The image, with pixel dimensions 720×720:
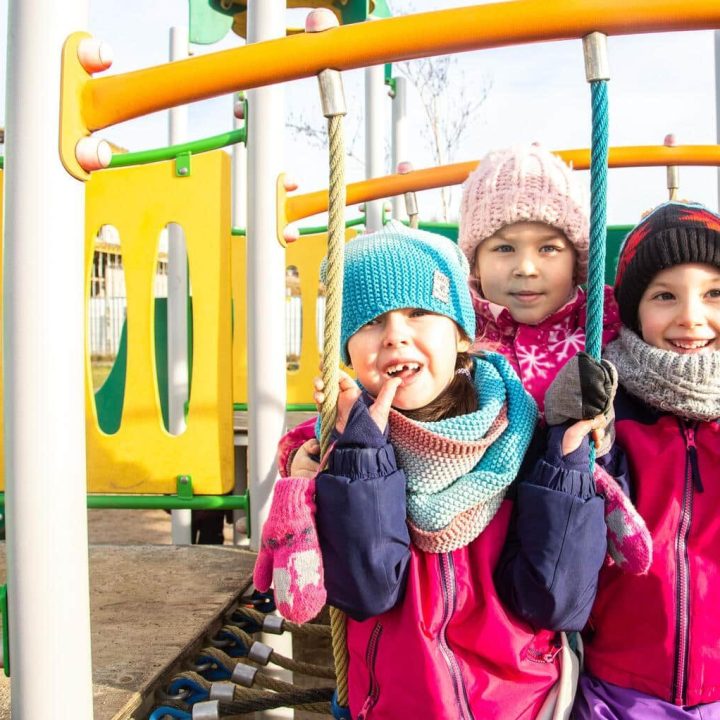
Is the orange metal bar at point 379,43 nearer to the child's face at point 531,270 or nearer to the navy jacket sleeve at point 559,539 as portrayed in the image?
the child's face at point 531,270

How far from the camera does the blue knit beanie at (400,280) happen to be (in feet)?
3.68

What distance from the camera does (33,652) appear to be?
114cm

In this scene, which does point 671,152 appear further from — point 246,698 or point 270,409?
point 246,698

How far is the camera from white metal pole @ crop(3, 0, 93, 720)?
1.13 meters

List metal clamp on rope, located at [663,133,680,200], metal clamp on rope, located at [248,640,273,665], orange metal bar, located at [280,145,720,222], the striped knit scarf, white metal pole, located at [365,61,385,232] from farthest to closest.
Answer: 1. white metal pole, located at [365,61,385,232]
2. metal clamp on rope, located at [663,133,680,200]
3. orange metal bar, located at [280,145,720,222]
4. metal clamp on rope, located at [248,640,273,665]
5. the striped knit scarf

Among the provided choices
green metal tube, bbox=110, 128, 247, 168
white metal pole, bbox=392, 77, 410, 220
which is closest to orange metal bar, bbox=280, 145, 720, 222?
green metal tube, bbox=110, 128, 247, 168

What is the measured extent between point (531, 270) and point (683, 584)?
578 mm

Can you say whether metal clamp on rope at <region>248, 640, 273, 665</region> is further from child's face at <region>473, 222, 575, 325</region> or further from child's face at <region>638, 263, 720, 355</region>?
child's face at <region>638, 263, 720, 355</region>

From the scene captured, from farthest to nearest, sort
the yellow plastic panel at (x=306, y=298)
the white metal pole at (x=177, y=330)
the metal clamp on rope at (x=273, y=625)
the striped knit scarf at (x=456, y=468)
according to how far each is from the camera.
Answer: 1. the yellow plastic panel at (x=306, y=298)
2. the white metal pole at (x=177, y=330)
3. the metal clamp on rope at (x=273, y=625)
4. the striped knit scarf at (x=456, y=468)

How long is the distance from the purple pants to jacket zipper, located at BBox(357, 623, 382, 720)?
0.30 m

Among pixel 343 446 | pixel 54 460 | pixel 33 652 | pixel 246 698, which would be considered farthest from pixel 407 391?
pixel 246 698

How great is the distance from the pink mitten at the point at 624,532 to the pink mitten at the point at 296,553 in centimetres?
40

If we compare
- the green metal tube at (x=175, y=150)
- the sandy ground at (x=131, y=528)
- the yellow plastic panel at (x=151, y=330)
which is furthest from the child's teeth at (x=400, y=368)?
the sandy ground at (x=131, y=528)

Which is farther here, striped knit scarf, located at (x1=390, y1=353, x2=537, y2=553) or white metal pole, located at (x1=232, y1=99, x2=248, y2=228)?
white metal pole, located at (x1=232, y1=99, x2=248, y2=228)
